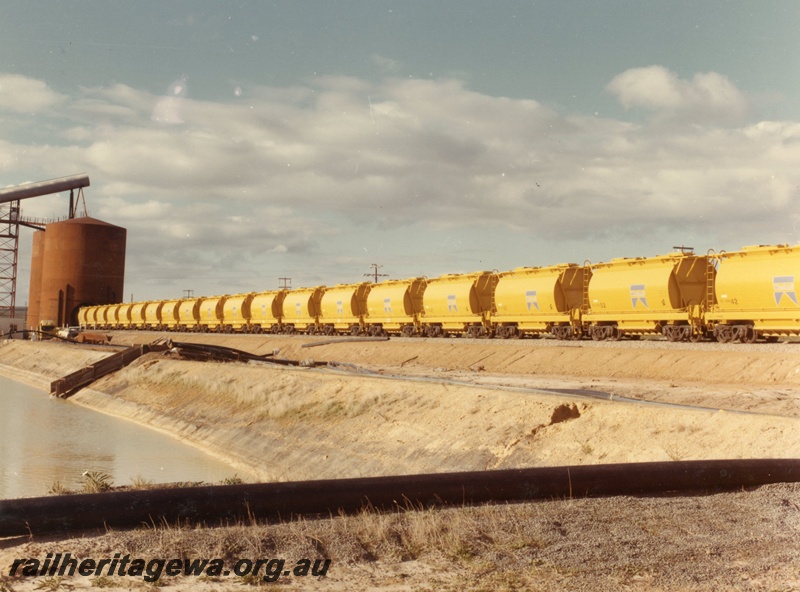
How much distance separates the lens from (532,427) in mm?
14359

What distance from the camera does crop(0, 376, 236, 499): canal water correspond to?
1814 centimetres

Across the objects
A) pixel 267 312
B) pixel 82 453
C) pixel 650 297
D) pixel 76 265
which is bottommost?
pixel 82 453

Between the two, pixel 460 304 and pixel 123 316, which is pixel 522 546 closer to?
pixel 460 304

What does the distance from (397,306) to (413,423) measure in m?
21.7

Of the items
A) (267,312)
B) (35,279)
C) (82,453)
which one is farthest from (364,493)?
(35,279)

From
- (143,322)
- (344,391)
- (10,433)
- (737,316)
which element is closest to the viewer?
(344,391)

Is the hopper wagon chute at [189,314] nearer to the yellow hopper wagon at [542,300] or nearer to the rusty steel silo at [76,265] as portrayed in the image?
the rusty steel silo at [76,265]

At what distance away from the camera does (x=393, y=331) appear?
41.5 meters

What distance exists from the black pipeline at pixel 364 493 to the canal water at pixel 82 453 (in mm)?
7119

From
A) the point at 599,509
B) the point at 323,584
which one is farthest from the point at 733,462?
the point at 323,584

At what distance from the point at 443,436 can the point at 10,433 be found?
18803 mm

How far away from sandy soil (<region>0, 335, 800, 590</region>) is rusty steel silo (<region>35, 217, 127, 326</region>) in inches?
1821

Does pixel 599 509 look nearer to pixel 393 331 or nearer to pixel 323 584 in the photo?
pixel 323 584

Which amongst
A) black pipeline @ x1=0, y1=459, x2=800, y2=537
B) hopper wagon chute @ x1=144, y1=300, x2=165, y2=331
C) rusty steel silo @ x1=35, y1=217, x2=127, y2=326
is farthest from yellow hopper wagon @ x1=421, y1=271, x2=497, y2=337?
rusty steel silo @ x1=35, y1=217, x2=127, y2=326
